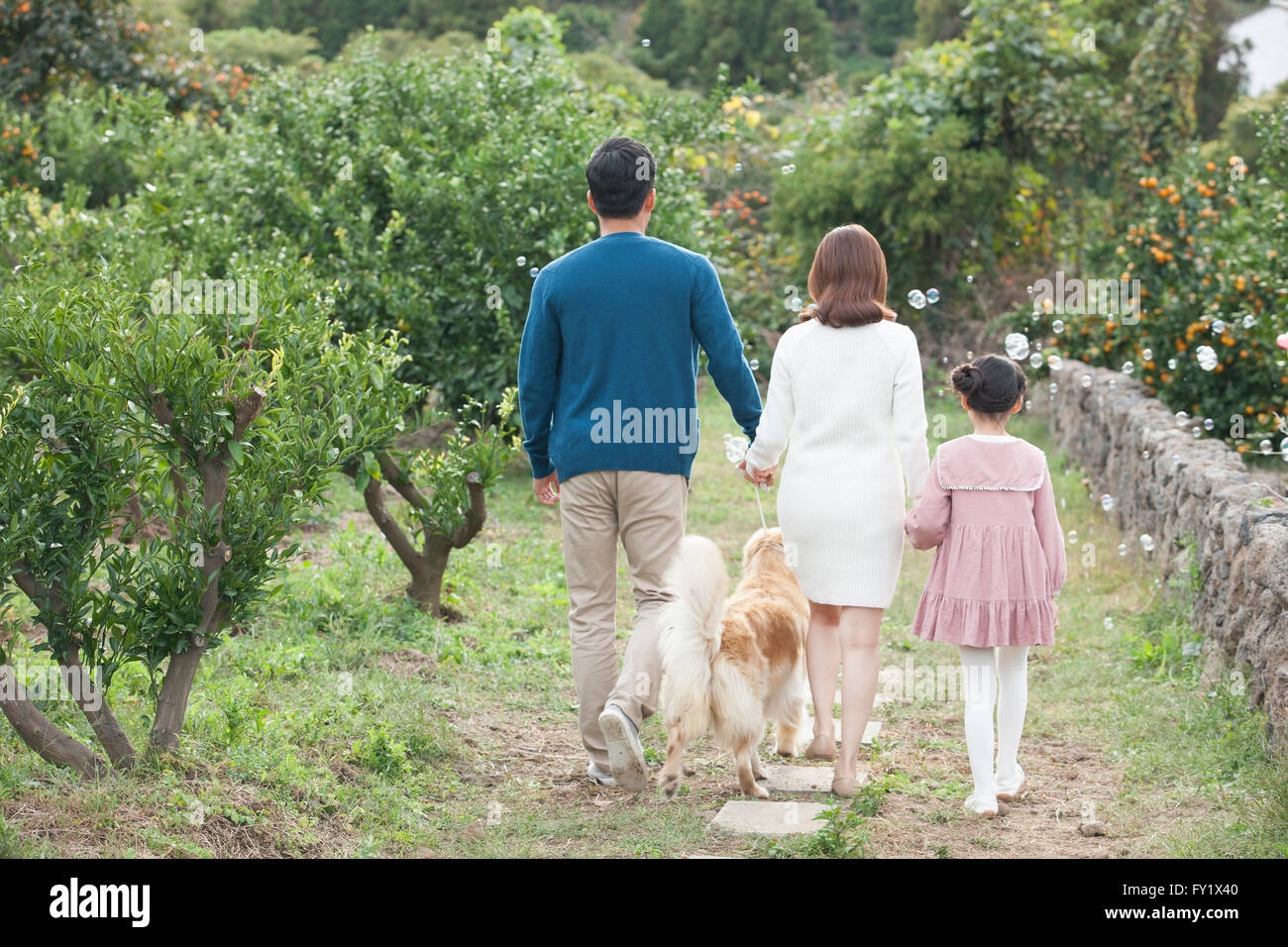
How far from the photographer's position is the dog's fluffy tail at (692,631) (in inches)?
152

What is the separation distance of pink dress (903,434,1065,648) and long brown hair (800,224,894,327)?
544 millimetres

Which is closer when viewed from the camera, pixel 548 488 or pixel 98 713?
pixel 98 713

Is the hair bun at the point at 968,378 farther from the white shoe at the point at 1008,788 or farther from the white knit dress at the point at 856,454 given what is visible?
the white shoe at the point at 1008,788

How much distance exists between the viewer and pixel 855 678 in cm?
420

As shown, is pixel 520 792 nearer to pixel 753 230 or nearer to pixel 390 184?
pixel 390 184

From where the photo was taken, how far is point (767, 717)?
447 centimetres

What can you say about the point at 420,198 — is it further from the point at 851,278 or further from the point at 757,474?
the point at 851,278

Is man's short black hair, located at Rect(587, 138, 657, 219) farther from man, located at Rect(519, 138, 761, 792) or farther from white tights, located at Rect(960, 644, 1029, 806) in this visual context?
white tights, located at Rect(960, 644, 1029, 806)

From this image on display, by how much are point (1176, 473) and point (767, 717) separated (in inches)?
131

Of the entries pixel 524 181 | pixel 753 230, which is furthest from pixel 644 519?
pixel 753 230

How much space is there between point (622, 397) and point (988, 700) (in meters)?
1.57

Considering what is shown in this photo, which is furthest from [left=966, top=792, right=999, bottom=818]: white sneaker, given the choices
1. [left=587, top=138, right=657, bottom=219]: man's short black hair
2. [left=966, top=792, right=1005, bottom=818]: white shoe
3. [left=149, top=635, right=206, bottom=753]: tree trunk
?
[left=149, top=635, right=206, bottom=753]: tree trunk

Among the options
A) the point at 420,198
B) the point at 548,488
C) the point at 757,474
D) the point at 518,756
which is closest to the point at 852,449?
the point at 757,474

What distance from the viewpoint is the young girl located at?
396 cm
